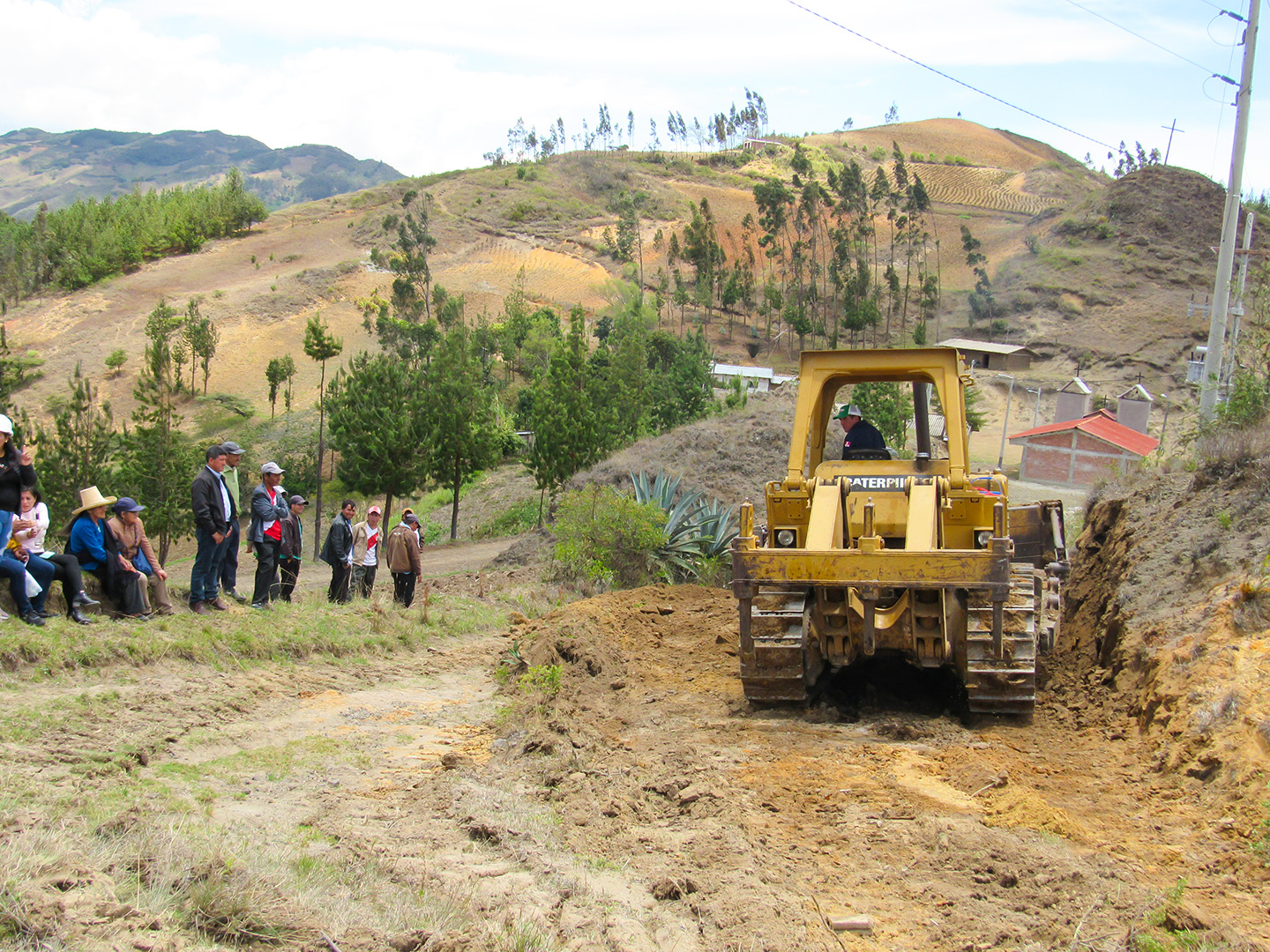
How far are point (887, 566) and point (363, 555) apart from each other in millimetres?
7100

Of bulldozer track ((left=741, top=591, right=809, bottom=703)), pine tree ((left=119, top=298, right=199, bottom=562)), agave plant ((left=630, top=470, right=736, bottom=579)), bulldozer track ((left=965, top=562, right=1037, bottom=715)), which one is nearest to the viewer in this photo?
bulldozer track ((left=965, top=562, right=1037, bottom=715))

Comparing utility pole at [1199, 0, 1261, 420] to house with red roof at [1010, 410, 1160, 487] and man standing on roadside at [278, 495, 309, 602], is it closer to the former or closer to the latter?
man standing on roadside at [278, 495, 309, 602]

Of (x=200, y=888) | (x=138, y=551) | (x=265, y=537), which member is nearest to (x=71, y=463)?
(x=265, y=537)

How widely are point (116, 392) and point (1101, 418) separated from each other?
56.7 metres

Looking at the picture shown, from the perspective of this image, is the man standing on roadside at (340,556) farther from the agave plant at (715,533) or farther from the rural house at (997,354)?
the rural house at (997,354)

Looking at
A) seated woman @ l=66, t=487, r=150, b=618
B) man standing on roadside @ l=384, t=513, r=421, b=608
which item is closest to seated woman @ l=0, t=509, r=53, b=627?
seated woman @ l=66, t=487, r=150, b=618

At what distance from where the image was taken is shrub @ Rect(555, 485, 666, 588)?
47.5 feet

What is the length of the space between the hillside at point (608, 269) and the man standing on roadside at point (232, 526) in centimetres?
5648

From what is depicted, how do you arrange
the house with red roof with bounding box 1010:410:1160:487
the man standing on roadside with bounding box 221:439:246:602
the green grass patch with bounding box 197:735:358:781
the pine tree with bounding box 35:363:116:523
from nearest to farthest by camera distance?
the green grass patch with bounding box 197:735:358:781
the man standing on roadside with bounding box 221:439:246:602
the pine tree with bounding box 35:363:116:523
the house with red roof with bounding box 1010:410:1160:487

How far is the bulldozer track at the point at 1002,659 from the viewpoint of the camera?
23.2 ft

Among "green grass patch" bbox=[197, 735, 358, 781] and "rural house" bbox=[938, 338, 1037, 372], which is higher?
"rural house" bbox=[938, 338, 1037, 372]

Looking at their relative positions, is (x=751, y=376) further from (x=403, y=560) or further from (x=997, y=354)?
(x=403, y=560)

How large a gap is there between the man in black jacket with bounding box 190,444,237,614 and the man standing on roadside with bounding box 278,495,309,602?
93 centimetres

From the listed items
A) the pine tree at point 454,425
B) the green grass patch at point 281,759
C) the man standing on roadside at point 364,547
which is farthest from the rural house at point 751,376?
the green grass patch at point 281,759
